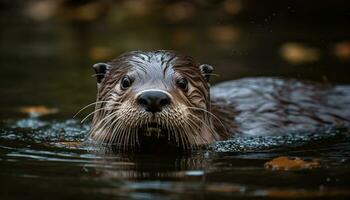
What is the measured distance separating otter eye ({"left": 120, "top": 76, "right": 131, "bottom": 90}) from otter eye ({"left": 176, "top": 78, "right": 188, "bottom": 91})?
36 cm

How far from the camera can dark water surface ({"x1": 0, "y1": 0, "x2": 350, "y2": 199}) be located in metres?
4.69

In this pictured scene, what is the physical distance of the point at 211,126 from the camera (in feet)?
21.3

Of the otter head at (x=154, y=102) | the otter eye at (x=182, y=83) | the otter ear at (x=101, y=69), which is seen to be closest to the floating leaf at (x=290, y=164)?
the otter head at (x=154, y=102)

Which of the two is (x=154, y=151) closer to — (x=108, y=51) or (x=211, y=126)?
(x=211, y=126)

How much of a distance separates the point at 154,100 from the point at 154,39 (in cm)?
820

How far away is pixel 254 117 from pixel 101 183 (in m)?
3.02

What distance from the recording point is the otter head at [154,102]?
18.2 feet

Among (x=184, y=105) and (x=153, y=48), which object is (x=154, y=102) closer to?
(x=184, y=105)

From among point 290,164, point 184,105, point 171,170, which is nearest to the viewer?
point 171,170

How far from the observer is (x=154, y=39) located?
13.6 meters

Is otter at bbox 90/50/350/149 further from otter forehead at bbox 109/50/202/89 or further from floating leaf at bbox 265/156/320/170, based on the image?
floating leaf at bbox 265/156/320/170

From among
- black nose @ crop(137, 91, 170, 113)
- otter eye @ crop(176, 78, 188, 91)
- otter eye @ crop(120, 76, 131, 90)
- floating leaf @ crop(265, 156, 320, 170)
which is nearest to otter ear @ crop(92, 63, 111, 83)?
otter eye @ crop(120, 76, 131, 90)

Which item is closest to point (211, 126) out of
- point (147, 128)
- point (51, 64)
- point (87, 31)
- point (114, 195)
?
point (147, 128)

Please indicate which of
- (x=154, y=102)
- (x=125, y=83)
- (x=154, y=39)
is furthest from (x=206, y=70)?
(x=154, y=39)
